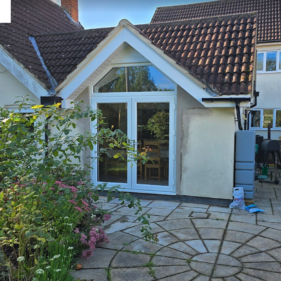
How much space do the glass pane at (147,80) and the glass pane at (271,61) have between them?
10840 mm

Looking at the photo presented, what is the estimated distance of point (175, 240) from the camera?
184 inches

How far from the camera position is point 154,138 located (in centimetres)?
741

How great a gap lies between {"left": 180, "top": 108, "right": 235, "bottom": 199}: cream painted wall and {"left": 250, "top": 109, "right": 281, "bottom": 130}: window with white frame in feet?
34.2

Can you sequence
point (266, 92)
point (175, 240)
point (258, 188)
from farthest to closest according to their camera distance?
1. point (266, 92)
2. point (258, 188)
3. point (175, 240)

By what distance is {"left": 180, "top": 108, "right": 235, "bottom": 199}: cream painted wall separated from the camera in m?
6.61

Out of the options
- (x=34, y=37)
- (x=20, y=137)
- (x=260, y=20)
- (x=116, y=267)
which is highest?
(x=260, y=20)

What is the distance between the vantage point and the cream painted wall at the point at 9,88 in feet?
27.1

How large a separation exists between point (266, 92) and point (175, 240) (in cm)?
1340

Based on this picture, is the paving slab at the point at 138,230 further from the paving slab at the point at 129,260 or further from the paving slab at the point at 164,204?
the paving slab at the point at 164,204

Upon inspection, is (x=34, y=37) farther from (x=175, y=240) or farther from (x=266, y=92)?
(x=266, y=92)

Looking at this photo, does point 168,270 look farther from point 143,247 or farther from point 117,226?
point 117,226

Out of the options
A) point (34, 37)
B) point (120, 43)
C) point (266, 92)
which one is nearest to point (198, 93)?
point (120, 43)

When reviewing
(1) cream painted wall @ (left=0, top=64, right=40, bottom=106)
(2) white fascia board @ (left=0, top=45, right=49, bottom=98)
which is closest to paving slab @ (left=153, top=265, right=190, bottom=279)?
(2) white fascia board @ (left=0, top=45, right=49, bottom=98)

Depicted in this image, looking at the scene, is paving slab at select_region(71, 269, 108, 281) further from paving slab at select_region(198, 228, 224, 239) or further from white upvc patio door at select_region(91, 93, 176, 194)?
white upvc patio door at select_region(91, 93, 176, 194)
